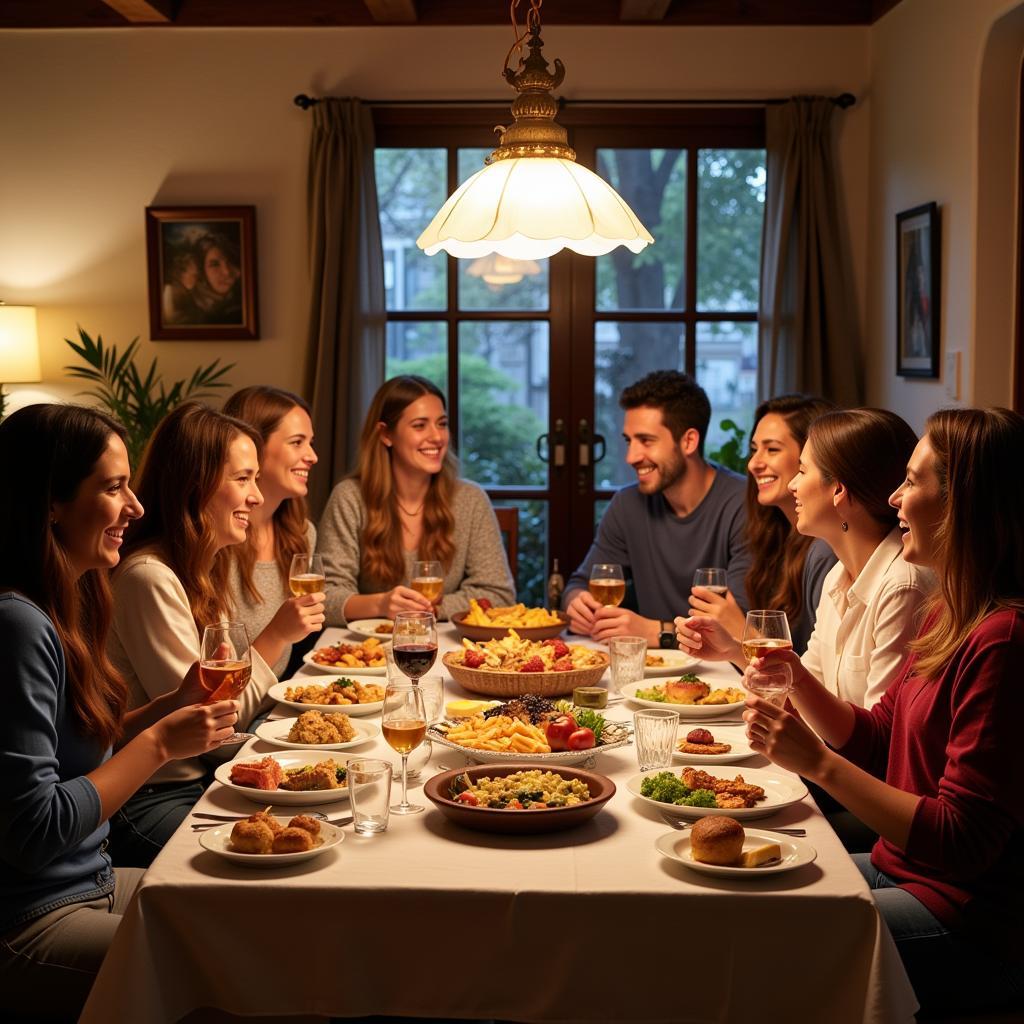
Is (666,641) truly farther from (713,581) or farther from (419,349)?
(419,349)

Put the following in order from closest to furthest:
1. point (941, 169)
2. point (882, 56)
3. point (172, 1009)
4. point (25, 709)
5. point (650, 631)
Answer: point (172, 1009)
point (25, 709)
point (650, 631)
point (941, 169)
point (882, 56)

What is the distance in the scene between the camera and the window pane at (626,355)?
5.38 meters

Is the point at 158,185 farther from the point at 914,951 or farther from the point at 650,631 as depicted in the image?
the point at 914,951

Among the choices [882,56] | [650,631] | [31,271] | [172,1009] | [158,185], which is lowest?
[172,1009]

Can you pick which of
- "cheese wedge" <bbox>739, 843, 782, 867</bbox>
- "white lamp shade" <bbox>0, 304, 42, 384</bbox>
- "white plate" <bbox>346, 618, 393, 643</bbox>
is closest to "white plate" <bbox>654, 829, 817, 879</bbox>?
"cheese wedge" <bbox>739, 843, 782, 867</bbox>

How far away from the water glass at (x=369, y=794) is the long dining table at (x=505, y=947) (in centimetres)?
13

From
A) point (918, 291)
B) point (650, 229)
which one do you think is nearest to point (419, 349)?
point (650, 229)

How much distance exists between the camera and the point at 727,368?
17.7 feet

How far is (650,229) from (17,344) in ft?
8.81

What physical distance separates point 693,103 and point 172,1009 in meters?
4.40

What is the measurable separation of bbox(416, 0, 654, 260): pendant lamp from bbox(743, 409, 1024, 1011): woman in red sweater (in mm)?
749

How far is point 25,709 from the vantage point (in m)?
1.76

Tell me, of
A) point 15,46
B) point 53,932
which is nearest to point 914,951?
point 53,932

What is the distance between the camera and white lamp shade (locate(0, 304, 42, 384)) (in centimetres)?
512
